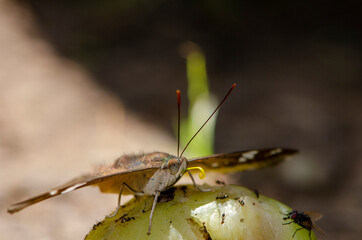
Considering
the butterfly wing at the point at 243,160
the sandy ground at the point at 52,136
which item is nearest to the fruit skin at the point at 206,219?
the butterfly wing at the point at 243,160

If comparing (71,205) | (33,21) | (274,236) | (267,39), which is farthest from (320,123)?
(33,21)

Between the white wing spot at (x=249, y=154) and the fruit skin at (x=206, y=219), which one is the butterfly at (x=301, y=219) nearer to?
the fruit skin at (x=206, y=219)

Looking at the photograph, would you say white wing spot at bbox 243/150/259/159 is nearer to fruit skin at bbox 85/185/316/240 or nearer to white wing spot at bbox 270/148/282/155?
white wing spot at bbox 270/148/282/155

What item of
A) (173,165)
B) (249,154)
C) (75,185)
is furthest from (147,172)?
(249,154)

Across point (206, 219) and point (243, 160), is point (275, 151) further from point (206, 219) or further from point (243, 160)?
point (206, 219)

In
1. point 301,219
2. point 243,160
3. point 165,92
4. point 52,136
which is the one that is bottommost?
point 301,219

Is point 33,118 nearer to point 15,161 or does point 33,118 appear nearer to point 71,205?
point 15,161
